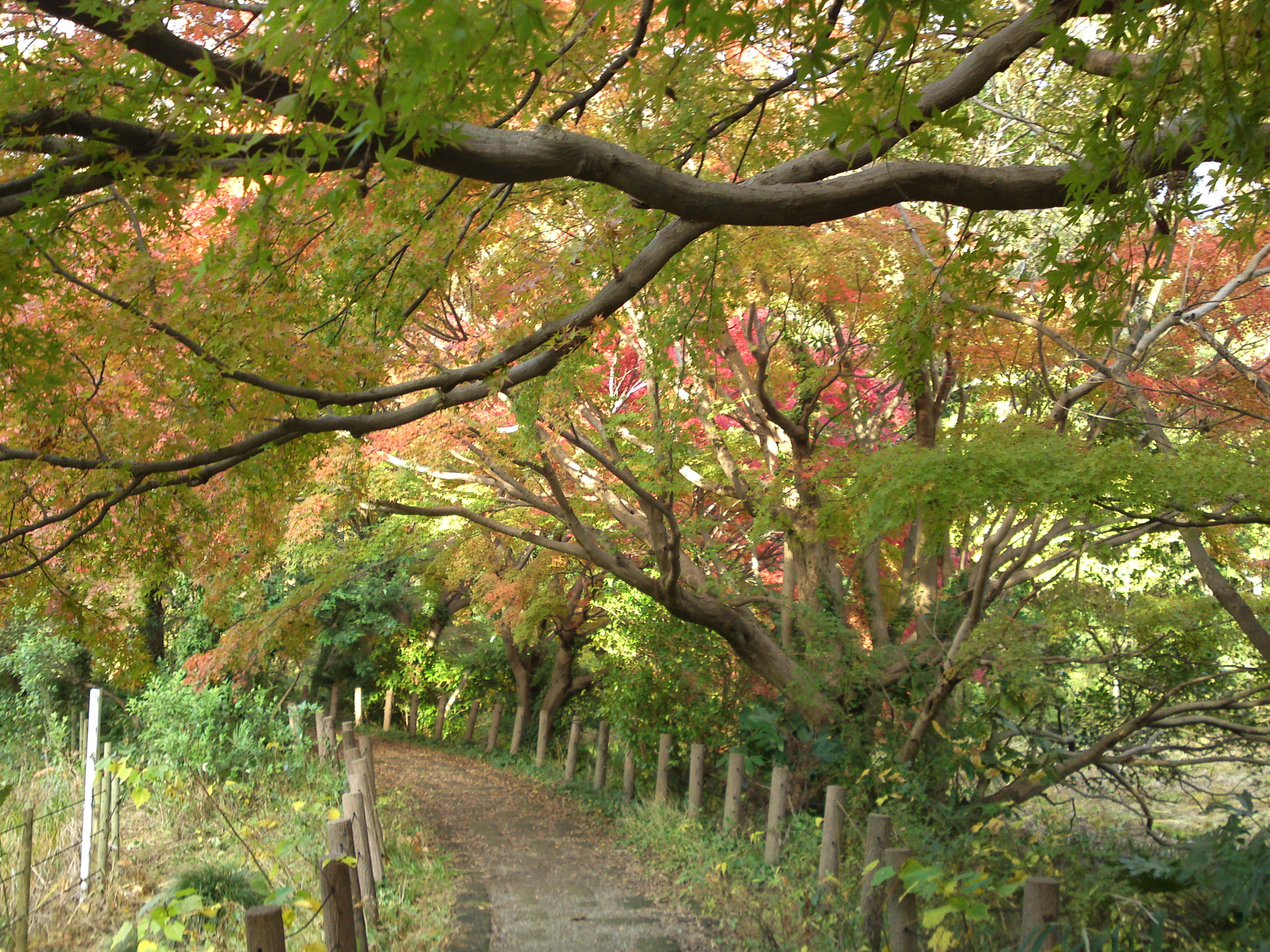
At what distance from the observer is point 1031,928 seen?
3.82m

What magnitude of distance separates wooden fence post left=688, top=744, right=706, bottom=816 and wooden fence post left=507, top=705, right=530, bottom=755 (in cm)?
716

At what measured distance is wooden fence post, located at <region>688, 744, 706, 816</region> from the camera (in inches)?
392

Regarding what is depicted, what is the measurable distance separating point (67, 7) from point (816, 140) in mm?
2645

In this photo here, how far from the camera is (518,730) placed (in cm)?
1683

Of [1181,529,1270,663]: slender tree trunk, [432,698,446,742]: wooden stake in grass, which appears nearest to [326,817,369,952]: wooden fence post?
[1181,529,1270,663]: slender tree trunk

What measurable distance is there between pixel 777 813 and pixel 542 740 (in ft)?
25.7

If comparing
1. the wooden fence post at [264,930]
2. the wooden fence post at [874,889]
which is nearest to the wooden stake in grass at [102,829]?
the wooden fence post at [264,930]

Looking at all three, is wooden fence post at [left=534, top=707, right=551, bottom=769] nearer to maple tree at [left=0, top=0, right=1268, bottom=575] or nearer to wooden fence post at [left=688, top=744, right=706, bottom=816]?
wooden fence post at [left=688, top=744, right=706, bottom=816]

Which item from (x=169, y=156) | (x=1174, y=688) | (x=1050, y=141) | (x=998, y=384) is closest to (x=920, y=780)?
(x=1174, y=688)

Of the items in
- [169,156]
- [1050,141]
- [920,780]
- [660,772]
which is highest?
[1050,141]

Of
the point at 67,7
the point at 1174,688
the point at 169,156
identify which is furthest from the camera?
the point at 1174,688

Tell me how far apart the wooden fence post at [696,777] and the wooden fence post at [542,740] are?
5601 millimetres

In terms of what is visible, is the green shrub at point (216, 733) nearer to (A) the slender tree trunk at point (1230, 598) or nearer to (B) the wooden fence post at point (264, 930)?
(B) the wooden fence post at point (264, 930)

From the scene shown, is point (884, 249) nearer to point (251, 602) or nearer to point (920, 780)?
point (920, 780)
